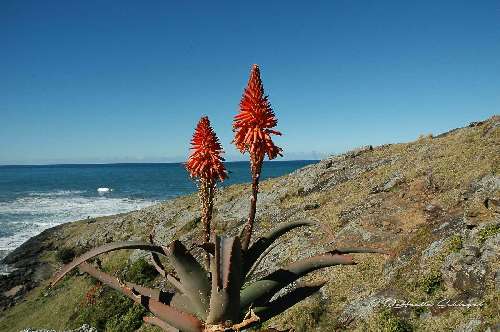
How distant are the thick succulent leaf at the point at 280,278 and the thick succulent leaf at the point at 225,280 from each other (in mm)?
338

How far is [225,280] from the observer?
325 centimetres

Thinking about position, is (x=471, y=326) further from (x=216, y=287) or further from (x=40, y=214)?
(x=40, y=214)

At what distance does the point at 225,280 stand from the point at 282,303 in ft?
3.18

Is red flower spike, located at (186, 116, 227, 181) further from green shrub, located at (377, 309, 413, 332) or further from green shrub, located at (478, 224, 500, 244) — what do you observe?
green shrub, located at (478, 224, 500, 244)

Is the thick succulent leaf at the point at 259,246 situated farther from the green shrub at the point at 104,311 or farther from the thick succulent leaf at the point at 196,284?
the green shrub at the point at 104,311

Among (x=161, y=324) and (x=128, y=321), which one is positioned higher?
(x=161, y=324)

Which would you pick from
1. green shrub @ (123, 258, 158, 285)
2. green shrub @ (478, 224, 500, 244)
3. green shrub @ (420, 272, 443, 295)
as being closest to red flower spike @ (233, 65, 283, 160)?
green shrub @ (420, 272, 443, 295)

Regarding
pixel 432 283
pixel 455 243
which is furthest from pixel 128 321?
pixel 455 243

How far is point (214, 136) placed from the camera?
14.3 ft

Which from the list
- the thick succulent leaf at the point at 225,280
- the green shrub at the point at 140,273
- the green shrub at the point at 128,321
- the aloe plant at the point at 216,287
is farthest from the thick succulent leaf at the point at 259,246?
the green shrub at the point at 140,273

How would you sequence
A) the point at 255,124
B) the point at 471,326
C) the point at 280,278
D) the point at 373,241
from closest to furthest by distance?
the point at 280,278 → the point at 255,124 → the point at 471,326 → the point at 373,241

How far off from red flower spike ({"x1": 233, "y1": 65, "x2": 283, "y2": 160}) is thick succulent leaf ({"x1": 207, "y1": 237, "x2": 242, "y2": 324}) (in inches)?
41.5

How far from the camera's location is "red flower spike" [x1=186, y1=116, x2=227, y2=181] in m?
4.28

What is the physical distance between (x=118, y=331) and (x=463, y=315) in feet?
41.0
